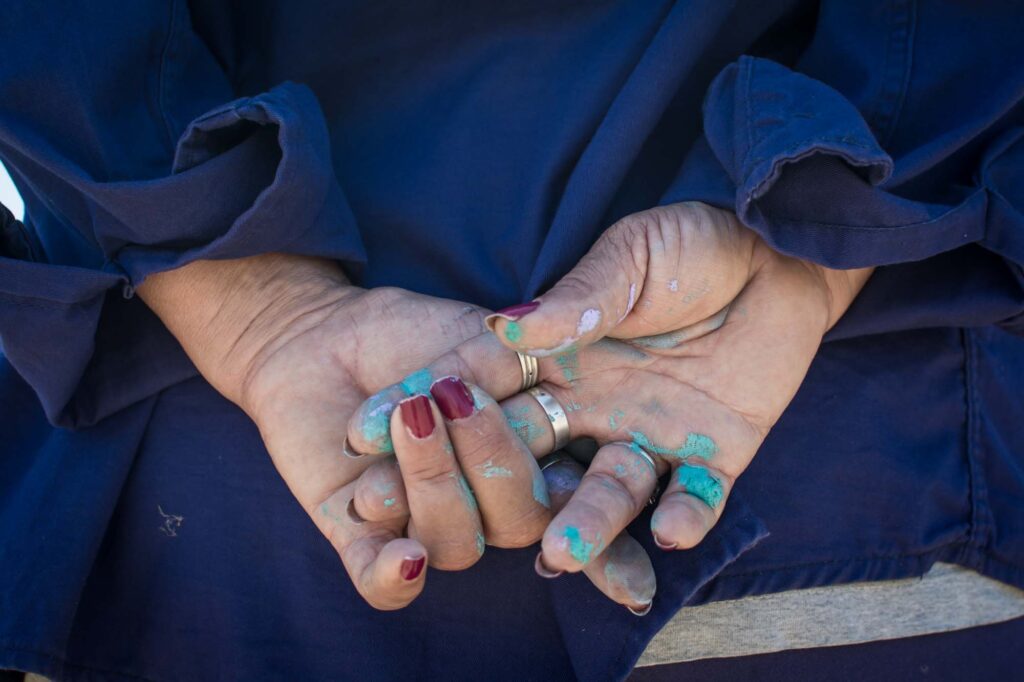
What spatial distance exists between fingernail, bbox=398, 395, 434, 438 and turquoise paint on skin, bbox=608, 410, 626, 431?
1.16 feet

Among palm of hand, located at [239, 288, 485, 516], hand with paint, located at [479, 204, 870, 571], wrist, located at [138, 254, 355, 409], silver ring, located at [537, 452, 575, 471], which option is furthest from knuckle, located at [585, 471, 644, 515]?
wrist, located at [138, 254, 355, 409]

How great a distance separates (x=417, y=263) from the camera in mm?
1466

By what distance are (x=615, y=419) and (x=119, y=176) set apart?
0.90m

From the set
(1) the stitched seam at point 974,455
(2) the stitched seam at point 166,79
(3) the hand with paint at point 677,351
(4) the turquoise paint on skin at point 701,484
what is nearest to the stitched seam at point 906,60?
(3) the hand with paint at point 677,351

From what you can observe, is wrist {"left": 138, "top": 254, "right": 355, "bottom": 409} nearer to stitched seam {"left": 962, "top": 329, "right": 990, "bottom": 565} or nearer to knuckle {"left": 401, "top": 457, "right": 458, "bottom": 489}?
knuckle {"left": 401, "top": 457, "right": 458, "bottom": 489}

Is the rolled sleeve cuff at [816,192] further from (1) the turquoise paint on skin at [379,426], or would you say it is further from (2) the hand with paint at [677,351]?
(1) the turquoise paint on skin at [379,426]

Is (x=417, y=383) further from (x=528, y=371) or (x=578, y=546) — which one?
(x=578, y=546)

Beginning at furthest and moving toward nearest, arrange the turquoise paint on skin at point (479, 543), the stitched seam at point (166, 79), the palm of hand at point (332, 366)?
the stitched seam at point (166, 79) → the palm of hand at point (332, 366) → the turquoise paint on skin at point (479, 543)

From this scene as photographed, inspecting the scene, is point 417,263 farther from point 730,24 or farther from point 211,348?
point 730,24

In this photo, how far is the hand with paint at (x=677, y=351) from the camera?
1.05 meters

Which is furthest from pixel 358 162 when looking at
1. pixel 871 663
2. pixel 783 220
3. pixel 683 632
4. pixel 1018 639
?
pixel 1018 639

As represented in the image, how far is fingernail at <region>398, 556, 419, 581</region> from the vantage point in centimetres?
94

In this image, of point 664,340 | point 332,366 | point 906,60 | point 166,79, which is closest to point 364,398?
point 332,366

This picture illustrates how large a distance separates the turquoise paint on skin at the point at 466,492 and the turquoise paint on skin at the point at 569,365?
11.3 inches
